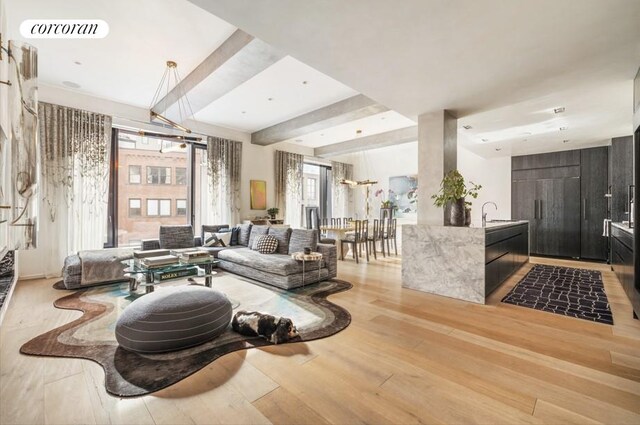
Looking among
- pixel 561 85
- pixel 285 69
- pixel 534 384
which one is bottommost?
pixel 534 384

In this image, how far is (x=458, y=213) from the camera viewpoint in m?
3.88

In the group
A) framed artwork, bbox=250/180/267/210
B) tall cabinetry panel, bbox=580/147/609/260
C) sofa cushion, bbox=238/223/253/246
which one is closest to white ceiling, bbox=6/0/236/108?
sofa cushion, bbox=238/223/253/246

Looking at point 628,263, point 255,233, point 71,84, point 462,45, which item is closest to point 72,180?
point 71,84

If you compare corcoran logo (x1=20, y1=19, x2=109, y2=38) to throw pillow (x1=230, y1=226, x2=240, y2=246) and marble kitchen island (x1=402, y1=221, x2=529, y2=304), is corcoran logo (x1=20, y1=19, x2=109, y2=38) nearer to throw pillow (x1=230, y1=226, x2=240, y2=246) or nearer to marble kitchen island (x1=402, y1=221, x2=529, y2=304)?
throw pillow (x1=230, y1=226, x2=240, y2=246)

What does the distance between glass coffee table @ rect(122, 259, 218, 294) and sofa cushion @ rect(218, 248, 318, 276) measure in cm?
76

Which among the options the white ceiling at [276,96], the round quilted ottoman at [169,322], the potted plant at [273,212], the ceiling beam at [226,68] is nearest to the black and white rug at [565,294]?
the round quilted ottoman at [169,322]

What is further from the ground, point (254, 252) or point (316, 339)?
point (254, 252)

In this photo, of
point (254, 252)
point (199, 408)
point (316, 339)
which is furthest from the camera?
point (254, 252)

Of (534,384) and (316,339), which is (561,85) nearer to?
(534,384)

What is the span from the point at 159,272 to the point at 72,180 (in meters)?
2.99

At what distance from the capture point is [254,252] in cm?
494

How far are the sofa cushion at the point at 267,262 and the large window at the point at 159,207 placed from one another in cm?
222

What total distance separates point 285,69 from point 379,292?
3.49 meters

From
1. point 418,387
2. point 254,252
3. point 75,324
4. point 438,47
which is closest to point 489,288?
point 418,387
